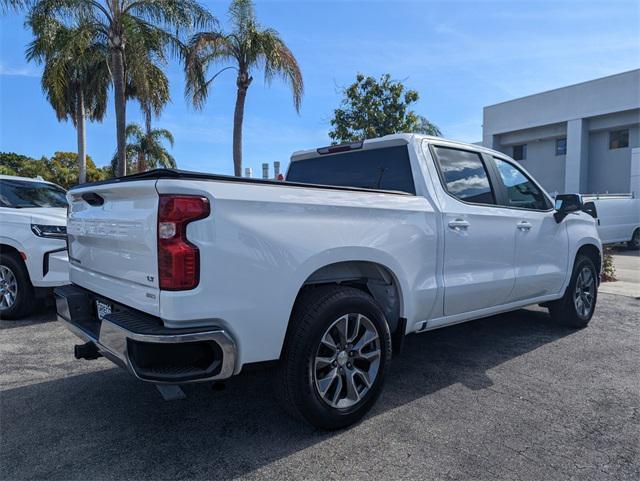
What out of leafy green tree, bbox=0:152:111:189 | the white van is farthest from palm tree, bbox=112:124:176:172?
the white van

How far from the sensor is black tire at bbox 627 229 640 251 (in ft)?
56.3

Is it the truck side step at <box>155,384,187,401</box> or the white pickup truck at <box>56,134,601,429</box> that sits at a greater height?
the white pickup truck at <box>56,134,601,429</box>

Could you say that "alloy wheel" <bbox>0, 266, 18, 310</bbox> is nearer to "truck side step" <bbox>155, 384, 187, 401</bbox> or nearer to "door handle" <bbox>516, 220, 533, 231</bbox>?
"truck side step" <bbox>155, 384, 187, 401</bbox>

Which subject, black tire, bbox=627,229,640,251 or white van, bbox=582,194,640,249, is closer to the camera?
white van, bbox=582,194,640,249

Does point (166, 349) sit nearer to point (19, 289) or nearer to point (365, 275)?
point (365, 275)

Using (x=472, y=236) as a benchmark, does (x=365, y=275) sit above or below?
below

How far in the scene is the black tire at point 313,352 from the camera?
2807 mm

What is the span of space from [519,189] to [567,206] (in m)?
0.67

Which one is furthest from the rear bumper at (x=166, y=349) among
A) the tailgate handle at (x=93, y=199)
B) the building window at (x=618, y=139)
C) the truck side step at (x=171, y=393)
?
the building window at (x=618, y=139)

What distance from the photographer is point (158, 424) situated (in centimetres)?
316

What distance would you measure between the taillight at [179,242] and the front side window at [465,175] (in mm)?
2259

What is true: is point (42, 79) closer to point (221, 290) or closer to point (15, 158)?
point (221, 290)

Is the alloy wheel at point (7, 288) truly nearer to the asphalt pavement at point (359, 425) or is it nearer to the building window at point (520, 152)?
the asphalt pavement at point (359, 425)

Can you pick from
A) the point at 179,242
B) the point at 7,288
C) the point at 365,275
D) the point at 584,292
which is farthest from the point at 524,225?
the point at 7,288
